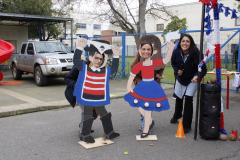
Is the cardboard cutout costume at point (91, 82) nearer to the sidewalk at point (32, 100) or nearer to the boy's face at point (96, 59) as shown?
the boy's face at point (96, 59)

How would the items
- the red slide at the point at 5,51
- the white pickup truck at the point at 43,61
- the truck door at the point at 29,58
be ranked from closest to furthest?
the red slide at the point at 5,51
the white pickup truck at the point at 43,61
the truck door at the point at 29,58

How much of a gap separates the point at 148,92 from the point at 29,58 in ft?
26.5

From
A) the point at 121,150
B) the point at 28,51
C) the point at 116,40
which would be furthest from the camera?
the point at 116,40

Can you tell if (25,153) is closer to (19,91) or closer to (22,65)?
(19,91)

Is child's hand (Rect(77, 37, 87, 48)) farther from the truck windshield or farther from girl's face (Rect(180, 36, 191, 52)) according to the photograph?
the truck windshield

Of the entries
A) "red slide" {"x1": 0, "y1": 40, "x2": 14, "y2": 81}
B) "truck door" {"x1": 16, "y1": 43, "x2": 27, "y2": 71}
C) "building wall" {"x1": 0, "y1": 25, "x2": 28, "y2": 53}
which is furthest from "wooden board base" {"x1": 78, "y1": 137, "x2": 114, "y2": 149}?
"building wall" {"x1": 0, "y1": 25, "x2": 28, "y2": 53}

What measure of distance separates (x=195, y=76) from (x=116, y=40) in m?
8.47

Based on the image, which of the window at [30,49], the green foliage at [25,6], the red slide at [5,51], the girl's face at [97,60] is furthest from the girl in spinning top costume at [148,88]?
the green foliage at [25,6]

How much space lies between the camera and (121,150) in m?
4.02

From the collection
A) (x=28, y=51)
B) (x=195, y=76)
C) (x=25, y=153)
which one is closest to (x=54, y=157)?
(x=25, y=153)

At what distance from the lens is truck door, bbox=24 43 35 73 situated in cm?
1090

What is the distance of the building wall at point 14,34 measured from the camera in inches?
723

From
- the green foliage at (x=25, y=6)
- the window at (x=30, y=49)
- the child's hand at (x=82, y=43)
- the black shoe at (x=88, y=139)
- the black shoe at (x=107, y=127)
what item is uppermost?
the green foliage at (x=25, y=6)

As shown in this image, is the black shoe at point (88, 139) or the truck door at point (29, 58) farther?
the truck door at point (29, 58)
